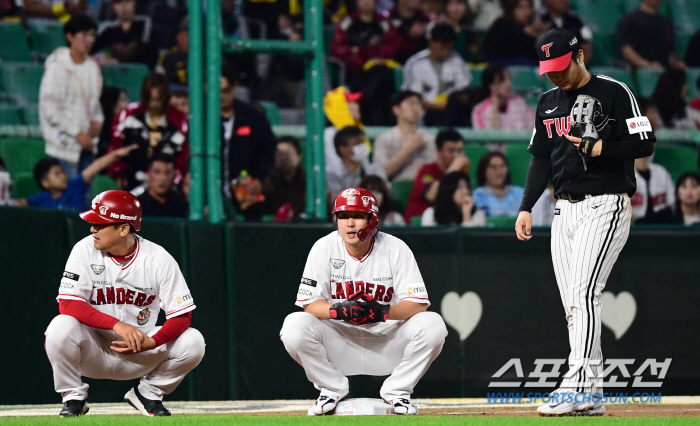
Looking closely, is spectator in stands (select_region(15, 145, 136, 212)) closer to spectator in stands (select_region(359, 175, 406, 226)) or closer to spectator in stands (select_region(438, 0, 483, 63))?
spectator in stands (select_region(359, 175, 406, 226))

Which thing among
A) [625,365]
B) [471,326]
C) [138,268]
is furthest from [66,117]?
[625,365]

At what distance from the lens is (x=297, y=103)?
815cm

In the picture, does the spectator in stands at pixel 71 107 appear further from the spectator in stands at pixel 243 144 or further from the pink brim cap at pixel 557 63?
the pink brim cap at pixel 557 63

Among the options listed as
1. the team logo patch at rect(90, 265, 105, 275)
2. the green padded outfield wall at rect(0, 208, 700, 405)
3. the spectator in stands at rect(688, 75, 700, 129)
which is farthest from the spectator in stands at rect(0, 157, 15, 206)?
the spectator in stands at rect(688, 75, 700, 129)

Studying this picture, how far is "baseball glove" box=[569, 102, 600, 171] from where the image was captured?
161 inches

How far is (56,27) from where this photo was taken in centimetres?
827

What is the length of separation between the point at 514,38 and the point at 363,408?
5503mm

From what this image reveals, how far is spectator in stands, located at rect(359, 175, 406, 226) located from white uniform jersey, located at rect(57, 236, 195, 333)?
6.82 feet

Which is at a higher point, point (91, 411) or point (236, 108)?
point (236, 108)

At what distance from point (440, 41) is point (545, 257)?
2815 mm

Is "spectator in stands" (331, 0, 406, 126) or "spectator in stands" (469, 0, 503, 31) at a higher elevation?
"spectator in stands" (469, 0, 503, 31)

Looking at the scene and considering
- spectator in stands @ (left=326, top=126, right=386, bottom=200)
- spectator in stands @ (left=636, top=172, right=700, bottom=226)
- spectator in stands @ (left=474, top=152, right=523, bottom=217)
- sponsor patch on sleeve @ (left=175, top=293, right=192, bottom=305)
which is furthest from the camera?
spectator in stands @ (left=636, top=172, right=700, bottom=226)

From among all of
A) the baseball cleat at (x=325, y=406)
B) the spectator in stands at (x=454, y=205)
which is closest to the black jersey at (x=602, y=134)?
the baseball cleat at (x=325, y=406)

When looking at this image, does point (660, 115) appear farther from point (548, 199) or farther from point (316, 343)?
point (316, 343)
